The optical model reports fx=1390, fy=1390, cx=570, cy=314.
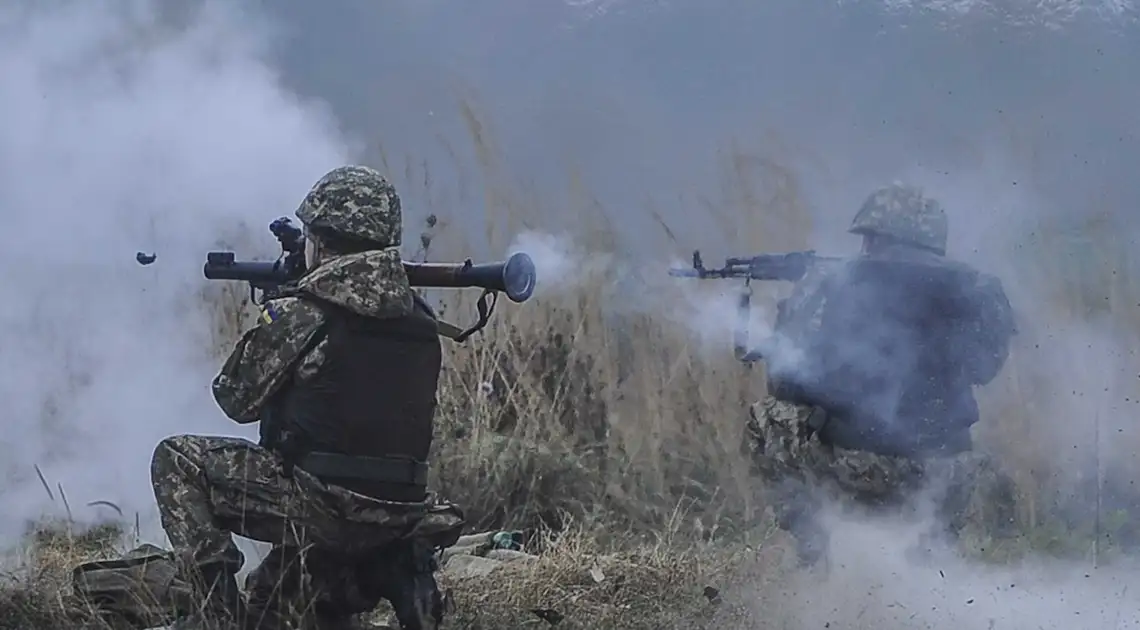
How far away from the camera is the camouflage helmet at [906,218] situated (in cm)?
546

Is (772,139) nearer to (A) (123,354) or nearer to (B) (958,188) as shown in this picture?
(B) (958,188)

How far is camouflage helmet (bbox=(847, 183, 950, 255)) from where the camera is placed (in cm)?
546

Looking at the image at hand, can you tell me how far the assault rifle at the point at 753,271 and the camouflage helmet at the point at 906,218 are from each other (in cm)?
28

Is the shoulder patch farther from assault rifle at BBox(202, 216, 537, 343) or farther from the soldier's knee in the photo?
the soldier's knee

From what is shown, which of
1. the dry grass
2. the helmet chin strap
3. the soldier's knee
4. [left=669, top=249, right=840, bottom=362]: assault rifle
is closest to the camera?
the soldier's knee

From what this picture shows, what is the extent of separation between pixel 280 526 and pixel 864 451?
237cm

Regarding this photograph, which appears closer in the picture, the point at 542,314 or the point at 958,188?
the point at 542,314

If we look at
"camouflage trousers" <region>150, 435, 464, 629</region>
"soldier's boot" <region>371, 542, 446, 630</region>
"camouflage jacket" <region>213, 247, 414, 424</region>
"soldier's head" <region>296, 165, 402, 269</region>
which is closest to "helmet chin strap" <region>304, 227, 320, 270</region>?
"soldier's head" <region>296, 165, 402, 269</region>

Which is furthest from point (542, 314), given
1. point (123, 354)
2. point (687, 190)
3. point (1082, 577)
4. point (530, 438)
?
point (1082, 577)

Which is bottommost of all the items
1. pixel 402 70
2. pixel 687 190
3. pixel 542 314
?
pixel 542 314

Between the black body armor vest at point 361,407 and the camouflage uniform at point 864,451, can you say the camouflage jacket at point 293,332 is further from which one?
the camouflage uniform at point 864,451

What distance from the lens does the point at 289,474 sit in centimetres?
429

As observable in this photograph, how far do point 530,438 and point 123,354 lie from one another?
2.10 m

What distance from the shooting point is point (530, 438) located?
6.95 m
